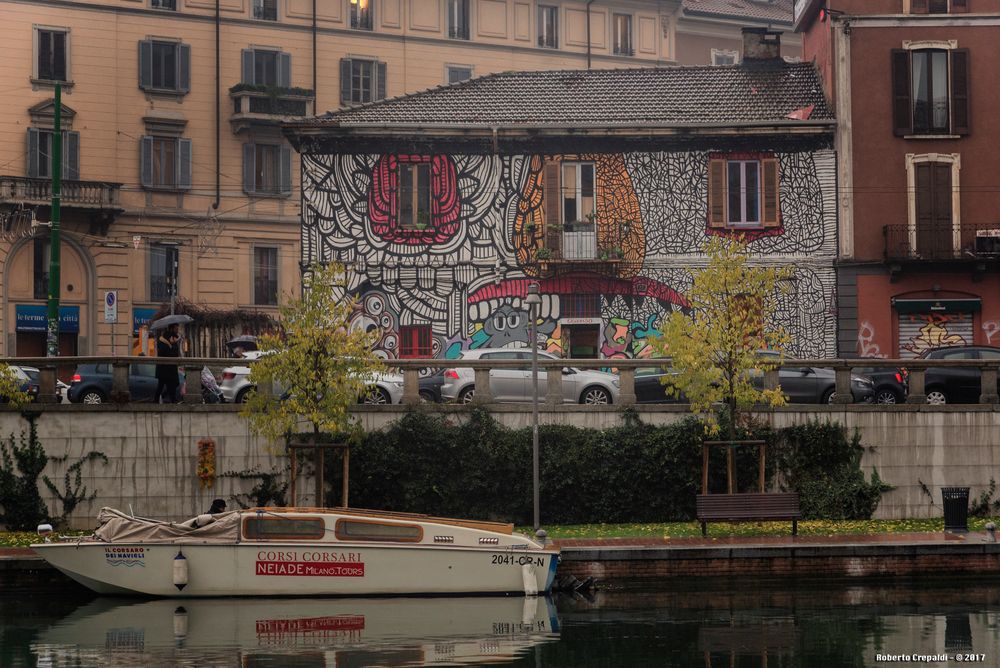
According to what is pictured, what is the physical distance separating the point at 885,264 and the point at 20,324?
113ft

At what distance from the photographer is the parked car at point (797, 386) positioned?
37.5m

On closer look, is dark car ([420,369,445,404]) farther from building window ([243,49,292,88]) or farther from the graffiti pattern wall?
building window ([243,49,292,88])

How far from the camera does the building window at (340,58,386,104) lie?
224 ft

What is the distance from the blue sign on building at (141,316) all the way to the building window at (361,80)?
13.1 meters

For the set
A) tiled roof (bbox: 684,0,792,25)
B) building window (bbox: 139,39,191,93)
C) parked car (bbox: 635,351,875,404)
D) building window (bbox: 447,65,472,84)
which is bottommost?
parked car (bbox: 635,351,875,404)

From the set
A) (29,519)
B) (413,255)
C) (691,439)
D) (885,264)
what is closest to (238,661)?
(29,519)

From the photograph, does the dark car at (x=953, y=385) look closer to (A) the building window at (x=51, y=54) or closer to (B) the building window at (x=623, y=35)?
(B) the building window at (x=623, y=35)

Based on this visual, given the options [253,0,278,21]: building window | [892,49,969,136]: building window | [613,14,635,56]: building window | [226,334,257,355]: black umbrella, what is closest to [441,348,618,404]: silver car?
[226,334,257,355]: black umbrella

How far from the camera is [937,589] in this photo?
1166 inches

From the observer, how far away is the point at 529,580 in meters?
29.2

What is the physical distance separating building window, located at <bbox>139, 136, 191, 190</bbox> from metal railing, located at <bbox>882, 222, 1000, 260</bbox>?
31.0m

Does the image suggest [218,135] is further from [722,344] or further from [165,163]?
[722,344]

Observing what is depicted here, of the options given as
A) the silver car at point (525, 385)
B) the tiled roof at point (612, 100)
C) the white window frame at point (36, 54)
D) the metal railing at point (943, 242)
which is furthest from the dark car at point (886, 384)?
the white window frame at point (36, 54)

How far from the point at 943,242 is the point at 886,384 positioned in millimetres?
10453
